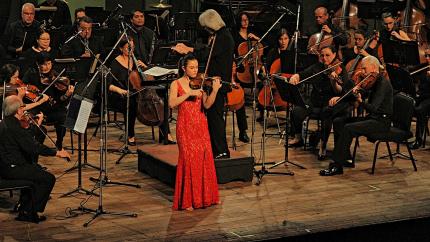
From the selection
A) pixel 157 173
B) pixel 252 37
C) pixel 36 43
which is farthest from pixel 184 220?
pixel 252 37

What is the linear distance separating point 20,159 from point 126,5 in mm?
8815

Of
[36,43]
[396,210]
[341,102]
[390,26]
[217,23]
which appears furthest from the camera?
[390,26]

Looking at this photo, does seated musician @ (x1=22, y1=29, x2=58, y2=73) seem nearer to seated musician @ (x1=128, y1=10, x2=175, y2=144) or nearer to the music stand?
seated musician @ (x1=128, y1=10, x2=175, y2=144)

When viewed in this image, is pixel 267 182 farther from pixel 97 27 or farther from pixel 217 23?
pixel 97 27

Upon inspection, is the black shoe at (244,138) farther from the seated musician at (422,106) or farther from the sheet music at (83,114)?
the sheet music at (83,114)

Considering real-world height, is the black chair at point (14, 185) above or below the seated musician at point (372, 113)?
below

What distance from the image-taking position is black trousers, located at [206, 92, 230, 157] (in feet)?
26.7

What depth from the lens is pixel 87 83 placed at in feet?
23.9

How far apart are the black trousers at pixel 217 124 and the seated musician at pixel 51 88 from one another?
1.92 meters

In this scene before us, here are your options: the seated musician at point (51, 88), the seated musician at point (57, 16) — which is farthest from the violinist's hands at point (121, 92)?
the seated musician at point (57, 16)

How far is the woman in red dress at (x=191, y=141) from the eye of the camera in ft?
24.1

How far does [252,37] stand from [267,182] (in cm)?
386

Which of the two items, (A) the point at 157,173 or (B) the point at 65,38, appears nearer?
(A) the point at 157,173

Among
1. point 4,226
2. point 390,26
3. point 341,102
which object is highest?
point 390,26
